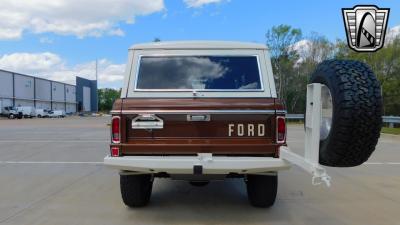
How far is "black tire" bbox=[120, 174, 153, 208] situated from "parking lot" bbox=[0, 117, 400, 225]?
0.39 feet

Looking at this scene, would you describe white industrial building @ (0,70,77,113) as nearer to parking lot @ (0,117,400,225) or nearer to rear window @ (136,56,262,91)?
parking lot @ (0,117,400,225)

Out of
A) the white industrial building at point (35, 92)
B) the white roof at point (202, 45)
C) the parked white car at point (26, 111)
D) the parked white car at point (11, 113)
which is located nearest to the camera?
the white roof at point (202, 45)

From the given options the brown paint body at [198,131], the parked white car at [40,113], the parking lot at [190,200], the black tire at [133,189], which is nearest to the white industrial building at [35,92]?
the parked white car at [40,113]

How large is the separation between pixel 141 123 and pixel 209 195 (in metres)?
2.24

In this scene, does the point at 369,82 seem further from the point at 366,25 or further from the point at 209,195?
the point at 366,25

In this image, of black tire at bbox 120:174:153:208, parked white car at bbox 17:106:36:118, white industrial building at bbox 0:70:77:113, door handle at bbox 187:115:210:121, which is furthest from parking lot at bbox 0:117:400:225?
white industrial building at bbox 0:70:77:113

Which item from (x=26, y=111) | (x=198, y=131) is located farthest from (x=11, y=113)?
(x=198, y=131)

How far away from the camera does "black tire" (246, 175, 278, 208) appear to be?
6273mm

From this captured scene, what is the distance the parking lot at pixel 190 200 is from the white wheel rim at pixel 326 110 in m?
1.52

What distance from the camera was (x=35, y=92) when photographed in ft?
303

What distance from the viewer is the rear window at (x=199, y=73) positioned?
20.6ft

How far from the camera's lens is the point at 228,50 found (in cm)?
644

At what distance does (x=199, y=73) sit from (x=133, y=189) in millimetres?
1820

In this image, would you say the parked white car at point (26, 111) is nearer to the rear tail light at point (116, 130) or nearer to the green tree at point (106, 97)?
the rear tail light at point (116, 130)
